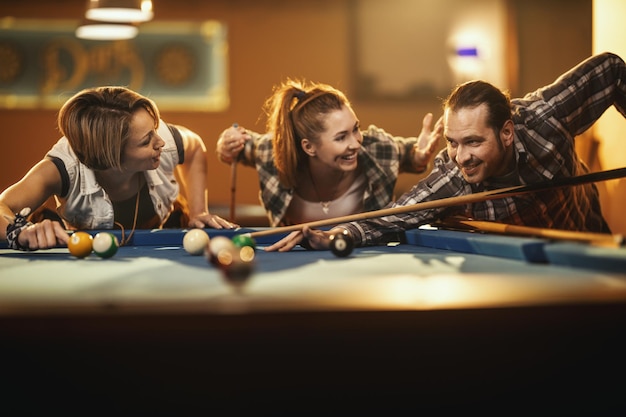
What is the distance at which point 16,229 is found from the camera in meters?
2.53

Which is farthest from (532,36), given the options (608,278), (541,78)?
(608,278)

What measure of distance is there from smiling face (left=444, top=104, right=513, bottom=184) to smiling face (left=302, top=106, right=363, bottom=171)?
2.59ft

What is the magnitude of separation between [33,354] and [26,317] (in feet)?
0.23

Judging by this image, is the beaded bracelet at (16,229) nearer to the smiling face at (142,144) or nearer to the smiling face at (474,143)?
the smiling face at (142,144)

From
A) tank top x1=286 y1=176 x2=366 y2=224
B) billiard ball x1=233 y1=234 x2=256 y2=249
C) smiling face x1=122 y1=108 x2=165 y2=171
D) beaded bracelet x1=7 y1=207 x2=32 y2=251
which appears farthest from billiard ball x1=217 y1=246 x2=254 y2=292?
tank top x1=286 y1=176 x2=366 y2=224

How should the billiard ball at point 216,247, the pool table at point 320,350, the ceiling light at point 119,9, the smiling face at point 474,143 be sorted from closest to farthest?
the pool table at point 320,350 → the billiard ball at point 216,247 → the smiling face at point 474,143 → the ceiling light at point 119,9

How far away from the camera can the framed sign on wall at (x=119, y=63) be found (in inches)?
265

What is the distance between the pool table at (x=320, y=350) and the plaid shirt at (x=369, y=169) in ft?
7.47

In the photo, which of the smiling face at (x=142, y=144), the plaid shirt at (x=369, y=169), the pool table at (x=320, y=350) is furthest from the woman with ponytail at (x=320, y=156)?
the pool table at (x=320, y=350)

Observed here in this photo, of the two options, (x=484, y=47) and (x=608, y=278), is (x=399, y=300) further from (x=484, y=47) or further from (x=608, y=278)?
(x=484, y=47)

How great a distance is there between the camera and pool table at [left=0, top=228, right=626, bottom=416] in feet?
4.00

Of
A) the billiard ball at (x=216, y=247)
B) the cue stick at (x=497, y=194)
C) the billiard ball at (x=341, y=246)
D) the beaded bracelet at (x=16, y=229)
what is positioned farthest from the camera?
the beaded bracelet at (x=16, y=229)

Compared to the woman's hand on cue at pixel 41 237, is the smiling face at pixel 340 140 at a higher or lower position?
higher

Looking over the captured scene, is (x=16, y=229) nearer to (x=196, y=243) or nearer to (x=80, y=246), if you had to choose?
(x=80, y=246)
